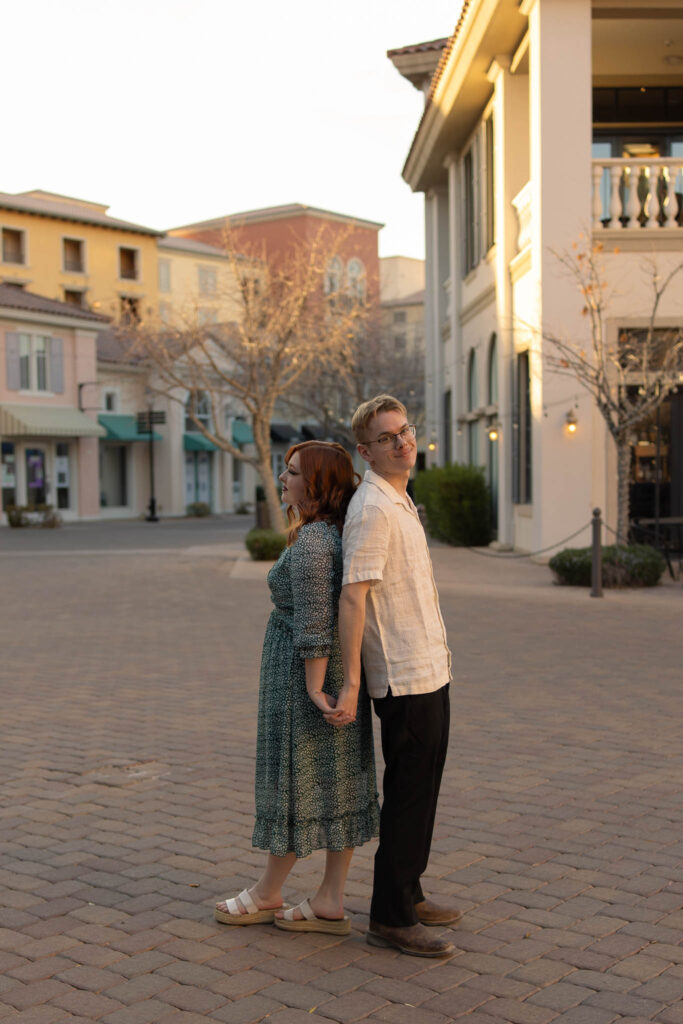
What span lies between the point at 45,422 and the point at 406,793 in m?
39.4

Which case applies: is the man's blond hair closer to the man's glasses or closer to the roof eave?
the man's glasses

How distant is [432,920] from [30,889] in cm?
154

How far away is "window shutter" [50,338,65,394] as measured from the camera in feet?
141

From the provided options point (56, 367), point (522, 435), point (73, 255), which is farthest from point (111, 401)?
point (522, 435)

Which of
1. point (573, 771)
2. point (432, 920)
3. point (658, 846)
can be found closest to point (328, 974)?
point (432, 920)

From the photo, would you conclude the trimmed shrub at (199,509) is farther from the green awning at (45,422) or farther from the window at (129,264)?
the window at (129,264)

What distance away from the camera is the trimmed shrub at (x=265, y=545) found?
20.0 m

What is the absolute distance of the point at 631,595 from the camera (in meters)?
13.9

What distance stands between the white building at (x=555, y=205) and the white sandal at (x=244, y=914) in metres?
13.5

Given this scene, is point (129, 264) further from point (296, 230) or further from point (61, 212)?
point (296, 230)

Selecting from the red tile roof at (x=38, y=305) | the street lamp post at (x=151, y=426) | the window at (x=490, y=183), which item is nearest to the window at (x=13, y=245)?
the red tile roof at (x=38, y=305)

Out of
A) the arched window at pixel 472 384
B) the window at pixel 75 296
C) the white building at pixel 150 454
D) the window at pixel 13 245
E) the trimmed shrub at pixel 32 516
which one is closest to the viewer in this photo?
the arched window at pixel 472 384

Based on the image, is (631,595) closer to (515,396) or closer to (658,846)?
(515,396)

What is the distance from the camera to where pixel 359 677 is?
3.69 metres
